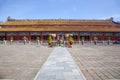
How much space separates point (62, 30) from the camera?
140 feet

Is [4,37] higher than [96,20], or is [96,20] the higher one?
[96,20]

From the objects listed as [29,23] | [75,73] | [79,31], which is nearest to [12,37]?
[29,23]

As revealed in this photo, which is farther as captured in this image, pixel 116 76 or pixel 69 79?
pixel 116 76

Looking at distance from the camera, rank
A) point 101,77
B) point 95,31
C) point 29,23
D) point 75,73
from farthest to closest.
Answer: point 29,23, point 95,31, point 75,73, point 101,77

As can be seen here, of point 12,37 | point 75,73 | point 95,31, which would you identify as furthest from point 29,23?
point 75,73

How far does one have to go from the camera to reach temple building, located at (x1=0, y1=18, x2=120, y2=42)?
43.0m

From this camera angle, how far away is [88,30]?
141 feet

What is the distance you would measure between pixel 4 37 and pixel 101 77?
3804cm

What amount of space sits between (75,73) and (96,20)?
3960 centimetres

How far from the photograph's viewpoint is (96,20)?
47.8 m

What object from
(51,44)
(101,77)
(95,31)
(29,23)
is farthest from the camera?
(29,23)

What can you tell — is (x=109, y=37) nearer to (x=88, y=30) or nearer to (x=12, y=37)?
(x=88, y=30)

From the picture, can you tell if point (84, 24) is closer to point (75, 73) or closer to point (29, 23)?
point (29, 23)

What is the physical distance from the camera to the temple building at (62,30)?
141ft
